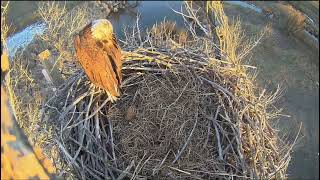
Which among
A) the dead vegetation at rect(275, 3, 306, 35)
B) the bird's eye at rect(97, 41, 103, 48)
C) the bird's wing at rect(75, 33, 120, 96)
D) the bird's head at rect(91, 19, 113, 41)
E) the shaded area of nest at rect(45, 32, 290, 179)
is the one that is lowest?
the dead vegetation at rect(275, 3, 306, 35)

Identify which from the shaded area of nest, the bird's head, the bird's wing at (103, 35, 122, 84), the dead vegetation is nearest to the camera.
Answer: the bird's head

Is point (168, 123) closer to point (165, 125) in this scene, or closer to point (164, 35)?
point (165, 125)

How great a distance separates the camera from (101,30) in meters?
3.44

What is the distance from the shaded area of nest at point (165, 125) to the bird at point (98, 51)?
1.26 ft

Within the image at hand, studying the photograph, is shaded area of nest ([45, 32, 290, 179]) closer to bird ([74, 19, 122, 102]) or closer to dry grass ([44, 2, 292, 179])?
dry grass ([44, 2, 292, 179])

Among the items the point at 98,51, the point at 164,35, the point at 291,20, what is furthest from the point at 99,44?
the point at 291,20

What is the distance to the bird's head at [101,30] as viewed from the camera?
3391 mm

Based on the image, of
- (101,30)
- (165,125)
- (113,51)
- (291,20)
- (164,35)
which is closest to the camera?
(101,30)

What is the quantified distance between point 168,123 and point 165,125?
3cm

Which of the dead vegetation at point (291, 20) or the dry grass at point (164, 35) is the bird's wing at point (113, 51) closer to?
the dry grass at point (164, 35)

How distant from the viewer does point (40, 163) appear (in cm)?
114

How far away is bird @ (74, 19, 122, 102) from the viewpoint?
3.41 meters

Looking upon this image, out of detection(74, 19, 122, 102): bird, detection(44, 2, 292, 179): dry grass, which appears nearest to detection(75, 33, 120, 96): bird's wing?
detection(74, 19, 122, 102): bird

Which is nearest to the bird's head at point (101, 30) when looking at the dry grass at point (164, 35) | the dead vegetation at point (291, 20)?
the dry grass at point (164, 35)
